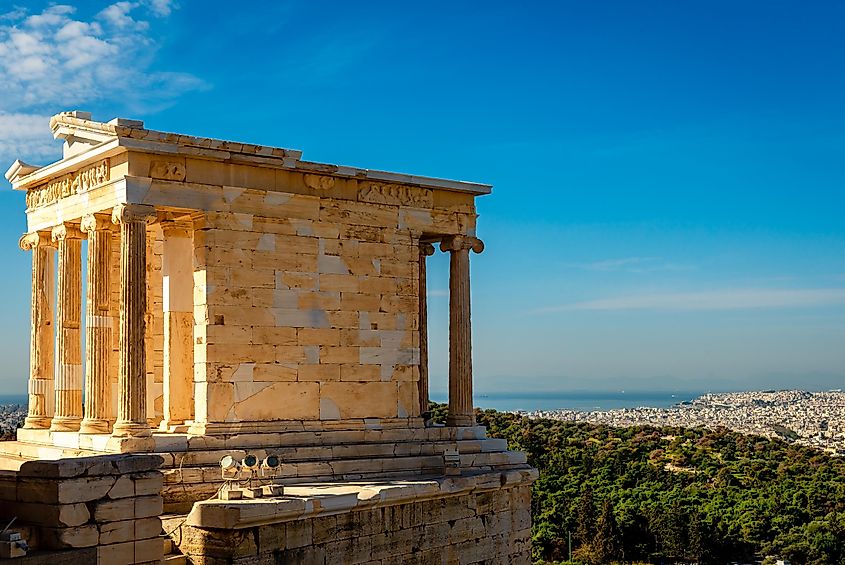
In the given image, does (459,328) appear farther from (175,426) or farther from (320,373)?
(175,426)

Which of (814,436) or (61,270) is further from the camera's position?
(814,436)

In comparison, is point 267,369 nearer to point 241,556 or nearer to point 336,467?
point 336,467

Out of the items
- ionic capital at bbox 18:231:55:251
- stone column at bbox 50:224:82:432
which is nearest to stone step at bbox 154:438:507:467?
stone column at bbox 50:224:82:432

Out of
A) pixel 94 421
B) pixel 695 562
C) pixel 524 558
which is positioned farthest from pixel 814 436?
pixel 94 421

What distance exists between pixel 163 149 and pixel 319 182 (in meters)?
3.04

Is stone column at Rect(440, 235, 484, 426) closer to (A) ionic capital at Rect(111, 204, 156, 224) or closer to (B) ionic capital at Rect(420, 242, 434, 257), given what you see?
(B) ionic capital at Rect(420, 242, 434, 257)

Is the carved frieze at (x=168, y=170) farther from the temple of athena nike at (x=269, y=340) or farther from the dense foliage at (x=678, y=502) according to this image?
the dense foliage at (x=678, y=502)

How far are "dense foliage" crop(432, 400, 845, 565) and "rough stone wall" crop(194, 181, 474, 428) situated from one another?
17780 millimetres

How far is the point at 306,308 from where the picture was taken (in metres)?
19.0

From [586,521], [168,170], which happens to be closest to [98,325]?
[168,170]

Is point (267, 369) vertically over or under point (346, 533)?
over

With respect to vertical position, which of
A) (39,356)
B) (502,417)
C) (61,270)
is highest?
(61,270)

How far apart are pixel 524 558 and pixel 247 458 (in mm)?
7192

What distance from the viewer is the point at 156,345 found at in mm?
20047
